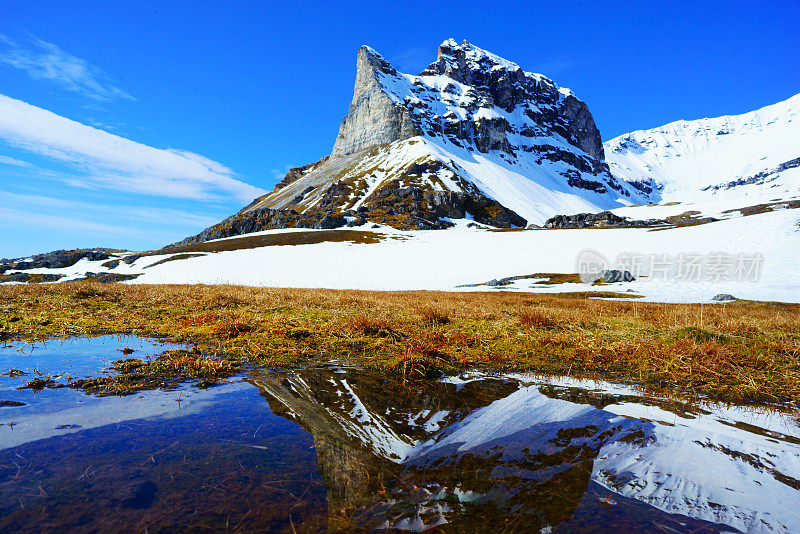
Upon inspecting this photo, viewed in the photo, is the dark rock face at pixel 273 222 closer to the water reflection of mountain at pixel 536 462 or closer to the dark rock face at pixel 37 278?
the dark rock face at pixel 37 278

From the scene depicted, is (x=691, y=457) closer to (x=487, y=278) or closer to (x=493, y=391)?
(x=493, y=391)

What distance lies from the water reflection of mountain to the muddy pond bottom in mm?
18

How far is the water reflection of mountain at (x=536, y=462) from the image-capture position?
8.66 ft

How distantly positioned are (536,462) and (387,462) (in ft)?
4.88

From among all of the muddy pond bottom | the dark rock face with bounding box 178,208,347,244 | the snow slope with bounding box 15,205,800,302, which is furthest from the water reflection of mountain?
the dark rock face with bounding box 178,208,347,244

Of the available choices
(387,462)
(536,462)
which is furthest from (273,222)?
(536,462)

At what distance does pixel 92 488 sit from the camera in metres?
2.71

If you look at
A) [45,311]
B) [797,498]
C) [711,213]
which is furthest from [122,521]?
[711,213]

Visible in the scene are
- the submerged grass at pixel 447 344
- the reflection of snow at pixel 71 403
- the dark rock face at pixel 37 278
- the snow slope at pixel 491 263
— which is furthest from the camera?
the dark rock face at pixel 37 278

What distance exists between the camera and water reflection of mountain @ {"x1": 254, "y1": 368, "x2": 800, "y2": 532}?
264cm

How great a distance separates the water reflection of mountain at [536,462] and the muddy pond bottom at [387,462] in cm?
2

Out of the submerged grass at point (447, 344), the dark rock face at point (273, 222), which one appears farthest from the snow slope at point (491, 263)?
the dark rock face at point (273, 222)

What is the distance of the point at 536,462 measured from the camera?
3.44 meters

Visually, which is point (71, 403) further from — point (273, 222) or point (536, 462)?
point (273, 222)
